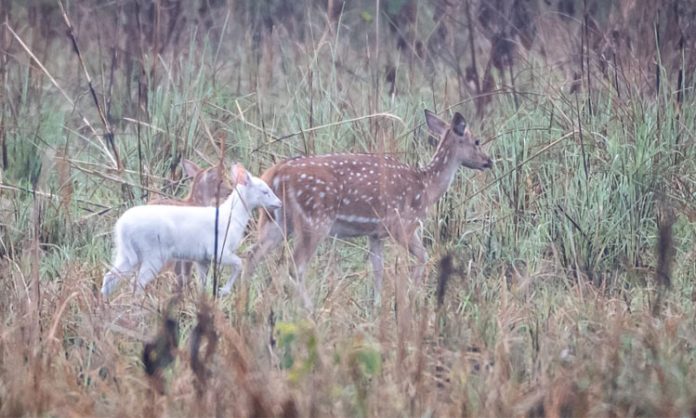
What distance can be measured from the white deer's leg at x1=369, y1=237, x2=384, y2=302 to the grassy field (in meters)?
0.07

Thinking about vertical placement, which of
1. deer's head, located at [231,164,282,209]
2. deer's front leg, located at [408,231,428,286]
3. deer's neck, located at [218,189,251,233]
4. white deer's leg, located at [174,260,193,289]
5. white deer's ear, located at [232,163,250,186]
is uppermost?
white deer's ear, located at [232,163,250,186]

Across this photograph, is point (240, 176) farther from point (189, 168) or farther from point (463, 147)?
point (463, 147)

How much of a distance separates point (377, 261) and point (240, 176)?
795 millimetres

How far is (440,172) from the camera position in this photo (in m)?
8.08

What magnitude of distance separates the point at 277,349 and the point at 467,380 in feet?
2.33

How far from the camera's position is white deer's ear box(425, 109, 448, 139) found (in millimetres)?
8281

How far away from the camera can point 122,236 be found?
22.2ft

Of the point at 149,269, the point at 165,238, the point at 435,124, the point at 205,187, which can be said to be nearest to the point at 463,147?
the point at 435,124

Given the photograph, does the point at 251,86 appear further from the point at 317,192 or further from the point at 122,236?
the point at 122,236

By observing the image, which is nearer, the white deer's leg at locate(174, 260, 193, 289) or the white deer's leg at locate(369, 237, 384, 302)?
the white deer's leg at locate(369, 237, 384, 302)

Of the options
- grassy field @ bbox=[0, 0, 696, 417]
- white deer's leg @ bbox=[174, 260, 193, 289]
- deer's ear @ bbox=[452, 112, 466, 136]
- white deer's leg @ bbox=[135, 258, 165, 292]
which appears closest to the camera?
grassy field @ bbox=[0, 0, 696, 417]

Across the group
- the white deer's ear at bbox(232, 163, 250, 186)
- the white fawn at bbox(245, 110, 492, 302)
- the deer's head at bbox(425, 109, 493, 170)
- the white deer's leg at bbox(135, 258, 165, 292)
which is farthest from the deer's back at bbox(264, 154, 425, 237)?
the white deer's leg at bbox(135, 258, 165, 292)

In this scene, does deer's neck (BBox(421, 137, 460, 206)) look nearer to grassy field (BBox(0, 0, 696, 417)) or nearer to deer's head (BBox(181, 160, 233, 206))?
grassy field (BBox(0, 0, 696, 417))

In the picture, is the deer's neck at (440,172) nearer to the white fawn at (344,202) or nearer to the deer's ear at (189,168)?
the white fawn at (344,202)
